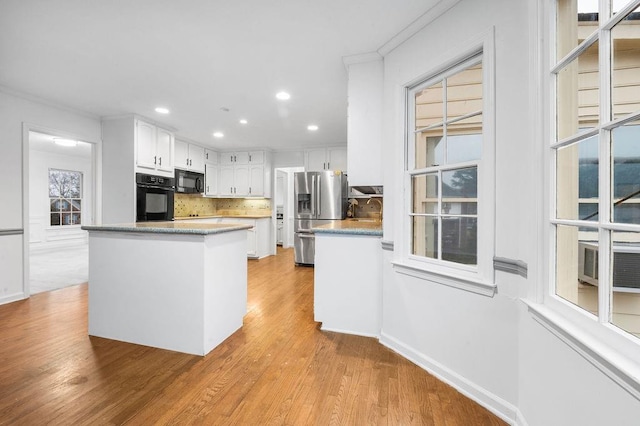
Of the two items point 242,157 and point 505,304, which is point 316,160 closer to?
point 242,157

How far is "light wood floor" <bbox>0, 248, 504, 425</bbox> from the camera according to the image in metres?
1.54

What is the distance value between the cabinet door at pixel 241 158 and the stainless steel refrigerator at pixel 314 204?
157cm

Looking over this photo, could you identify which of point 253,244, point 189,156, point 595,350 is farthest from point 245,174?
point 595,350

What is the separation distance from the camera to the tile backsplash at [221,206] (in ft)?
20.5

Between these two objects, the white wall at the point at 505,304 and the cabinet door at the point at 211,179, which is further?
the cabinet door at the point at 211,179

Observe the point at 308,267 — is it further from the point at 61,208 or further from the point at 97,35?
the point at 61,208

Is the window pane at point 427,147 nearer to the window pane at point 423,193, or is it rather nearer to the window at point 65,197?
the window pane at point 423,193

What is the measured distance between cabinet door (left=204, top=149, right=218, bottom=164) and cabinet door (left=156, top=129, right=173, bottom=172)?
1361mm

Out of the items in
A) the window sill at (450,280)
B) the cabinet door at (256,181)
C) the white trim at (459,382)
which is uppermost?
the cabinet door at (256,181)

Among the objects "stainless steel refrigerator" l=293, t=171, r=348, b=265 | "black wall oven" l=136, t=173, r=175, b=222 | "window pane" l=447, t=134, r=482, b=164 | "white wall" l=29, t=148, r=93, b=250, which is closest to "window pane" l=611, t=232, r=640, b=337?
"window pane" l=447, t=134, r=482, b=164

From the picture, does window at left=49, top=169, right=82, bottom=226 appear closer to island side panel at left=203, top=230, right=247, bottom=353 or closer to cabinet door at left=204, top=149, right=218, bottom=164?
cabinet door at left=204, top=149, right=218, bottom=164

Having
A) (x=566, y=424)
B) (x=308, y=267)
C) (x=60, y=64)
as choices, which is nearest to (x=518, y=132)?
(x=566, y=424)

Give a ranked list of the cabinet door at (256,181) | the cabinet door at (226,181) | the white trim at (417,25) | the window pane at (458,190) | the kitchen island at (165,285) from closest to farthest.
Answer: the white trim at (417,25) → the window pane at (458,190) → the kitchen island at (165,285) → the cabinet door at (256,181) → the cabinet door at (226,181)

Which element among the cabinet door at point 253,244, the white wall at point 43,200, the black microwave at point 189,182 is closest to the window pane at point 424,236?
the cabinet door at point 253,244
